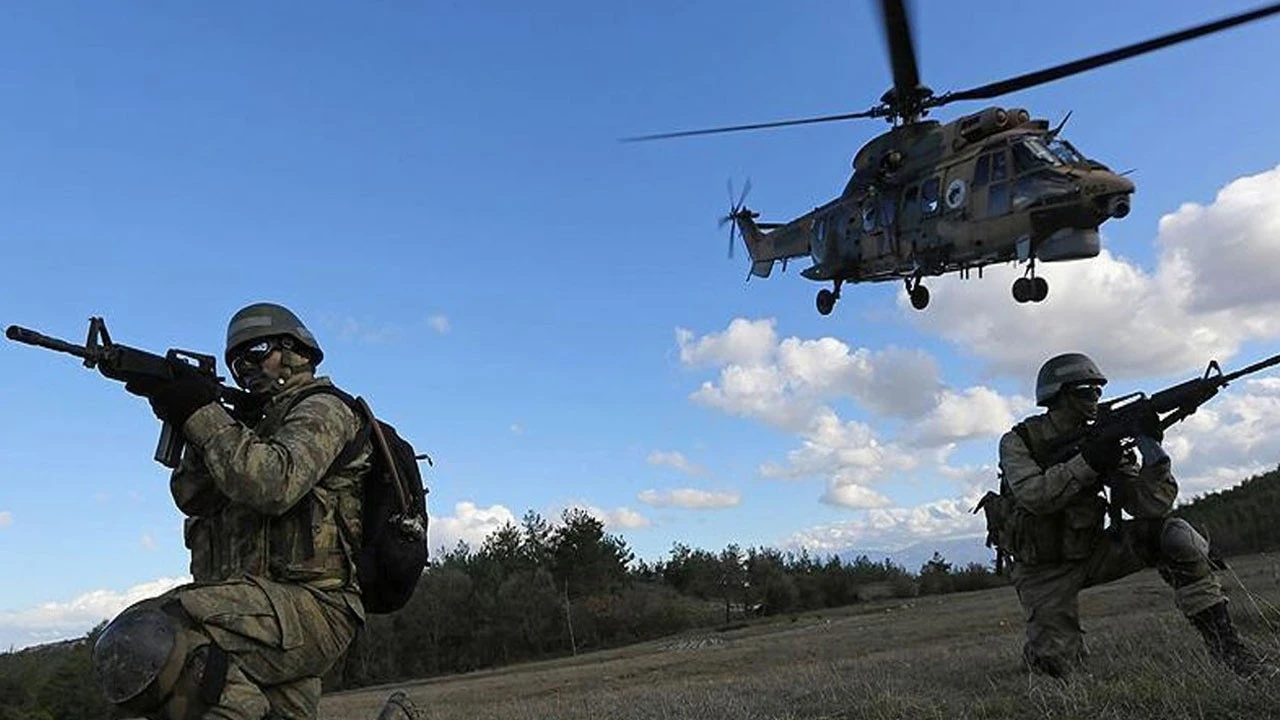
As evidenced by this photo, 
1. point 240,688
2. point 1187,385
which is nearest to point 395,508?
point 240,688

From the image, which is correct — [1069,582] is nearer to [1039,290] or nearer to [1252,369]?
[1252,369]

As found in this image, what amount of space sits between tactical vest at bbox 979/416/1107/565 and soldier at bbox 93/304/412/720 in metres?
4.41

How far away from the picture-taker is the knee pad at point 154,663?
3705 millimetres

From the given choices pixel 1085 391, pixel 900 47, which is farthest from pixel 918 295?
pixel 1085 391

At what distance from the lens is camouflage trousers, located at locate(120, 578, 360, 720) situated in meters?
3.85

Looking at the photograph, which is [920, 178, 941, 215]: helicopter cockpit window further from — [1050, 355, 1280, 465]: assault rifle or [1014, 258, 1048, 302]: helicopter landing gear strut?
[1050, 355, 1280, 465]: assault rifle

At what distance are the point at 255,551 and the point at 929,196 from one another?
16619mm

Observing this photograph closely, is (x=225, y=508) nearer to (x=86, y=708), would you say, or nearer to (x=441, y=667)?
(x=86, y=708)

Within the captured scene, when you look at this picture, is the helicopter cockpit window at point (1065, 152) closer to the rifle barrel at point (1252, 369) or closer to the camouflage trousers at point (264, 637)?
the rifle barrel at point (1252, 369)

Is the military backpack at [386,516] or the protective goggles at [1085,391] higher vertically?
the protective goggles at [1085,391]

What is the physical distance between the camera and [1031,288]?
59.4ft

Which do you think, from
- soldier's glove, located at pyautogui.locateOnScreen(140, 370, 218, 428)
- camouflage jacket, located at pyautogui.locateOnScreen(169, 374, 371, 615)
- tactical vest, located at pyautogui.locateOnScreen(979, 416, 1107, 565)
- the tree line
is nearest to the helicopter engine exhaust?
tactical vest, located at pyautogui.locateOnScreen(979, 416, 1107, 565)

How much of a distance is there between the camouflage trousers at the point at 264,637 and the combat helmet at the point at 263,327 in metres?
1.03

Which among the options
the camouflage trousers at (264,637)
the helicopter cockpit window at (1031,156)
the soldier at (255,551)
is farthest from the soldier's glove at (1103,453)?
the helicopter cockpit window at (1031,156)
